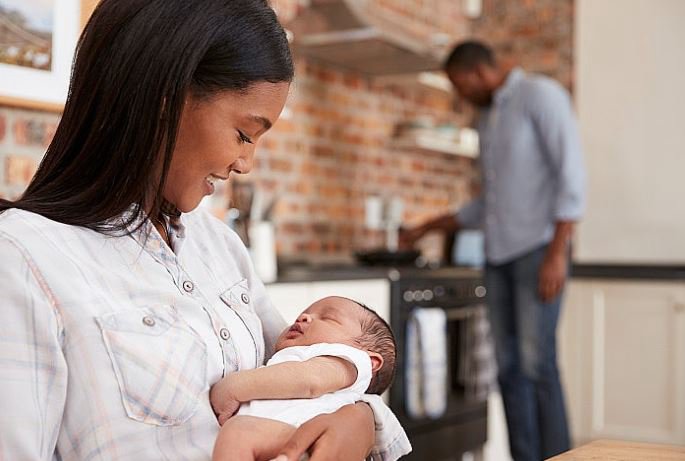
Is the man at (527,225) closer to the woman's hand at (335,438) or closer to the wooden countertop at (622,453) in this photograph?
the wooden countertop at (622,453)

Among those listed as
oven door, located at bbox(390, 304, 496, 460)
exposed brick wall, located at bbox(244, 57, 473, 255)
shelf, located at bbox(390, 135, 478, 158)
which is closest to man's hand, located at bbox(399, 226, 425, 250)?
exposed brick wall, located at bbox(244, 57, 473, 255)

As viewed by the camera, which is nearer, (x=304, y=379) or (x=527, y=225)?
(x=304, y=379)

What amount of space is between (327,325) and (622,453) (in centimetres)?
A: 50

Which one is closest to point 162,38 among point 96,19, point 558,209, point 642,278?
point 96,19

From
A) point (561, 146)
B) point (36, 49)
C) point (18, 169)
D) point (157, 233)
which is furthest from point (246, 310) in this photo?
point (561, 146)

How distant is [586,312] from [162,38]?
13.7ft

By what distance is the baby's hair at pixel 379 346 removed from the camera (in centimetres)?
152

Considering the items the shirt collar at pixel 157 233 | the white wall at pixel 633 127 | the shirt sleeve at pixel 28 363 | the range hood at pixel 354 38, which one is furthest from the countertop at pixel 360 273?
the shirt sleeve at pixel 28 363

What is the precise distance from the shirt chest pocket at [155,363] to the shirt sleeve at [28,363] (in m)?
0.07

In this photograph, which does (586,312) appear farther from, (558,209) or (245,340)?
(245,340)

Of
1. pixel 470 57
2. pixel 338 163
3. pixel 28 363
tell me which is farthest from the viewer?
pixel 338 163

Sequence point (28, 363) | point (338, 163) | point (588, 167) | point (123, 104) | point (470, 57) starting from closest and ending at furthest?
1. point (28, 363)
2. point (123, 104)
3. point (470, 57)
4. point (338, 163)
5. point (588, 167)

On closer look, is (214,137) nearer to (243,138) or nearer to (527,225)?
(243,138)

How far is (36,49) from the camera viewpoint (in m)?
2.62
